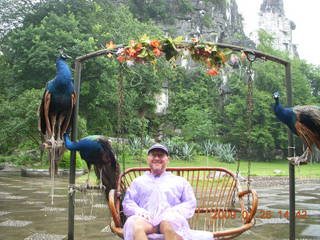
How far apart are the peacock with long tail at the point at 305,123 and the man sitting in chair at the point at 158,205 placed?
1.21 metres

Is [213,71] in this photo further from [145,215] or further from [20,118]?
[20,118]

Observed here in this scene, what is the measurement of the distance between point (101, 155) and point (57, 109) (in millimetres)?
537

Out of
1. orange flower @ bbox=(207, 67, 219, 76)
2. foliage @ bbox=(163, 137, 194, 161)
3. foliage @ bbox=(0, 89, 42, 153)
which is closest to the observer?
orange flower @ bbox=(207, 67, 219, 76)

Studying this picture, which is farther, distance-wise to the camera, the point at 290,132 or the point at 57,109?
the point at 290,132

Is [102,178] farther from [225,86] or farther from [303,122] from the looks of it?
[225,86]

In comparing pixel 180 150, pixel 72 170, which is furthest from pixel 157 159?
pixel 180 150

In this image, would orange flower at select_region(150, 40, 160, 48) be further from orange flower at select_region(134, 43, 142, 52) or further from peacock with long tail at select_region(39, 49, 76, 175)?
peacock with long tail at select_region(39, 49, 76, 175)

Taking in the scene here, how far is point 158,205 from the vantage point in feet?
8.00

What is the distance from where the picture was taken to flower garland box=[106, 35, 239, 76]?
10.3ft

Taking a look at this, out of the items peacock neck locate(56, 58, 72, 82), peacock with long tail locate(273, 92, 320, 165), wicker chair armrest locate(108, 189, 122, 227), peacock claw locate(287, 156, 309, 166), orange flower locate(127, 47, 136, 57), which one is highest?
orange flower locate(127, 47, 136, 57)

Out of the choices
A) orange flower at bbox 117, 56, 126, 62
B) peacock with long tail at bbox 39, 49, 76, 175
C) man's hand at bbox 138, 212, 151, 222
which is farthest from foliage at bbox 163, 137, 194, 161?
man's hand at bbox 138, 212, 151, 222

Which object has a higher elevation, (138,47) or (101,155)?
(138,47)

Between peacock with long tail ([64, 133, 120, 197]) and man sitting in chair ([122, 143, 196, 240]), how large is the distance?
0.49 m

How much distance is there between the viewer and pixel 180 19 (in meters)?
25.0
